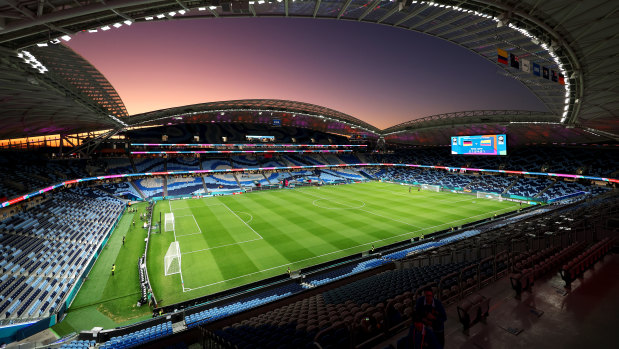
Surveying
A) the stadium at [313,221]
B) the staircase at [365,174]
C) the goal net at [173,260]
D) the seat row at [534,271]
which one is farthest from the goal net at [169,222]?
the staircase at [365,174]

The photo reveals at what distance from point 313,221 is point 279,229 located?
15.1 ft

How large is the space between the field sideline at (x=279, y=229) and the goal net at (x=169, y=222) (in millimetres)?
709

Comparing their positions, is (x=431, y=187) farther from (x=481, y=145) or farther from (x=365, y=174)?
(x=365, y=174)

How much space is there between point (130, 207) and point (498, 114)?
58.9 metres

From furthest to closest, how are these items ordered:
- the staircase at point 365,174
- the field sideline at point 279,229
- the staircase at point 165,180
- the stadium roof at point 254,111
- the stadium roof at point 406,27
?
the staircase at point 365,174, the staircase at point 165,180, the stadium roof at point 254,111, the field sideline at point 279,229, the stadium roof at point 406,27

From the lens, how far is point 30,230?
21.7 m

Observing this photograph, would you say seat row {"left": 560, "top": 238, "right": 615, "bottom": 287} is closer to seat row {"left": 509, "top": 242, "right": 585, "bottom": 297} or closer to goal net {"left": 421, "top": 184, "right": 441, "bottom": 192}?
seat row {"left": 509, "top": 242, "right": 585, "bottom": 297}

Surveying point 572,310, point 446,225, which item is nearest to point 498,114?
point 446,225

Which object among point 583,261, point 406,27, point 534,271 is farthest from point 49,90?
point 583,261

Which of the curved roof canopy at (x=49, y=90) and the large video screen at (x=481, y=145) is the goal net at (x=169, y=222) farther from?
the large video screen at (x=481, y=145)

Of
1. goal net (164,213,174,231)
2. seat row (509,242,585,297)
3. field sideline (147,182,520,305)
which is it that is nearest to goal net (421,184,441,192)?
field sideline (147,182,520,305)

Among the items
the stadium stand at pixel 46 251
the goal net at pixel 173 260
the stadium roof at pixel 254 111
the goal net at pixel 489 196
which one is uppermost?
the stadium roof at pixel 254 111

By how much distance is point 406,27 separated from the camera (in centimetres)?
1745

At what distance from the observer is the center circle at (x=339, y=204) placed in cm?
3796
